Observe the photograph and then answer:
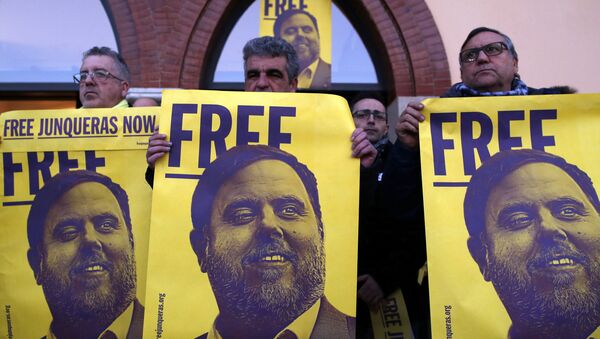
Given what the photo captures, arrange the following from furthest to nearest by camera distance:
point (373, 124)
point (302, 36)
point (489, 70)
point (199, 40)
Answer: point (302, 36), point (199, 40), point (373, 124), point (489, 70)

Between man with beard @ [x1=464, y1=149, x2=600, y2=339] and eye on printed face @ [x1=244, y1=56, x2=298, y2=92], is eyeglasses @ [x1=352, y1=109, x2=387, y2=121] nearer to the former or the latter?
eye on printed face @ [x1=244, y1=56, x2=298, y2=92]

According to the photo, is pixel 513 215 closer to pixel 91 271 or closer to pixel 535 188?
pixel 535 188

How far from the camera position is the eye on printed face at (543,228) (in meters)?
1.90

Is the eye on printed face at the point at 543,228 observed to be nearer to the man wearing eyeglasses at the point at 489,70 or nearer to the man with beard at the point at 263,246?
the man wearing eyeglasses at the point at 489,70

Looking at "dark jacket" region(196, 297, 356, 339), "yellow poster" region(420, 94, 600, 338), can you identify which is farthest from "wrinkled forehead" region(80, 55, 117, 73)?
"yellow poster" region(420, 94, 600, 338)

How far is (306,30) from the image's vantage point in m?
5.24

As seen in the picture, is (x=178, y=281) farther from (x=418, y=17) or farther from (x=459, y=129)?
(x=418, y=17)

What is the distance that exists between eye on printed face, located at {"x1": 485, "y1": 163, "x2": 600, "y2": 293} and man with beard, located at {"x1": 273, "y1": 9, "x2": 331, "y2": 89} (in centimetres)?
339

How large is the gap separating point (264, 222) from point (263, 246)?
0.09m

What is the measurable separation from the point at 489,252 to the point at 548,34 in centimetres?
366

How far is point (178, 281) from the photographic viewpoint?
6.37 ft

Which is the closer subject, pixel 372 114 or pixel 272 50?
pixel 272 50

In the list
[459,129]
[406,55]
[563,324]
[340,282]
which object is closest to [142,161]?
[340,282]

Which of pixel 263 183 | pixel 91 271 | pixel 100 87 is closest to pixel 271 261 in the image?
pixel 263 183
